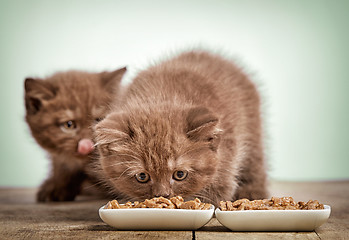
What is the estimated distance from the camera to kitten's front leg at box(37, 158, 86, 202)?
3.23 meters

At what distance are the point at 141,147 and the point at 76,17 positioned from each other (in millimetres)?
2747

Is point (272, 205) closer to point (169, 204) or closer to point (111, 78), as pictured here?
point (169, 204)

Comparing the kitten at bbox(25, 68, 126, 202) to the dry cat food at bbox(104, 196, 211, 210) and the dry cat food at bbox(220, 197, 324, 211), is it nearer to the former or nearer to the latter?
the dry cat food at bbox(104, 196, 211, 210)

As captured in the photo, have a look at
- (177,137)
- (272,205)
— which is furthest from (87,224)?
(272,205)

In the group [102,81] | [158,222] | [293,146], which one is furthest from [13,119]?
[158,222]

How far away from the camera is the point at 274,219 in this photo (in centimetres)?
184

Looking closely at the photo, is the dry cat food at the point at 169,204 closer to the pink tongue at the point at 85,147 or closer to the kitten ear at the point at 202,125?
the kitten ear at the point at 202,125

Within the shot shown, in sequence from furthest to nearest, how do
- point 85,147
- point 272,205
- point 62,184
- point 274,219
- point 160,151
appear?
point 62,184
point 85,147
point 160,151
point 272,205
point 274,219

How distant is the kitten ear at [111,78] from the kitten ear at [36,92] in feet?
0.96

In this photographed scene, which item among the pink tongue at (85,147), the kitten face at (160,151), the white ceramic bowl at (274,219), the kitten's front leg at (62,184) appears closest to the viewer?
the white ceramic bowl at (274,219)

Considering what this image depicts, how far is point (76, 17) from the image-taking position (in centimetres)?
458

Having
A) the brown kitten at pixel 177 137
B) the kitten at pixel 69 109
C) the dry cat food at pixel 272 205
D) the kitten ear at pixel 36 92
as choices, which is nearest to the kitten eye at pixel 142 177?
the brown kitten at pixel 177 137

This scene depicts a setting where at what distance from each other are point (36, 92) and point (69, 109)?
23cm

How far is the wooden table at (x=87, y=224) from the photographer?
185cm
